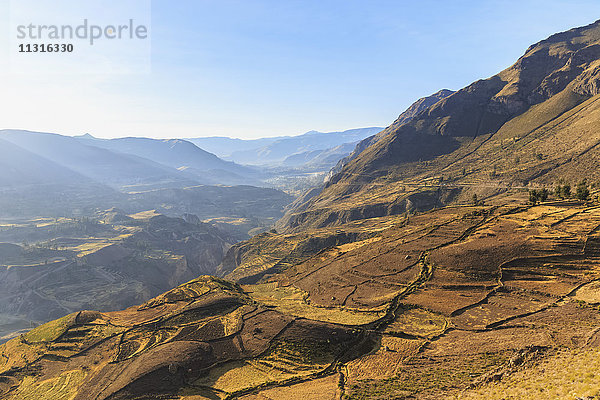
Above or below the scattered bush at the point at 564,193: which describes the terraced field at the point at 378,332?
below

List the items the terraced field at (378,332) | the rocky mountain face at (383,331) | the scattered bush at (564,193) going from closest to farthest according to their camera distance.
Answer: the rocky mountain face at (383,331)
the terraced field at (378,332)
the scattered bush at (564,193)

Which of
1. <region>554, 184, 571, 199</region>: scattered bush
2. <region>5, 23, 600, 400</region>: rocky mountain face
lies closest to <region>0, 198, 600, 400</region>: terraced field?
<region>5, 23, 600, 400</region>: rocky mountain face

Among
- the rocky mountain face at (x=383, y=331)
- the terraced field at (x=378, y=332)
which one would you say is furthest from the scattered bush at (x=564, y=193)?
the rocky mountain face at (x=383, y=331)

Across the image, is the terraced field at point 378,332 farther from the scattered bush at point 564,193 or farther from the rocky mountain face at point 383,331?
the scattered bush at point 564,193

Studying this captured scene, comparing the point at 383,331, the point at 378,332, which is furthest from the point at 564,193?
the point at 378,332

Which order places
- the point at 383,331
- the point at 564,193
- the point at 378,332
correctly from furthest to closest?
the point at 564,193 < the point at 383,331 < the point at 378,332

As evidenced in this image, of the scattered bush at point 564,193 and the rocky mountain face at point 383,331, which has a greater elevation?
the scattered bush at point 564,193

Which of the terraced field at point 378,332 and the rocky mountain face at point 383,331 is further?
the terraced field at point 378,332

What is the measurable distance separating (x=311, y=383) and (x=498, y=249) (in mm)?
55474

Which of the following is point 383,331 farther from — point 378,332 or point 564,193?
point 564,193

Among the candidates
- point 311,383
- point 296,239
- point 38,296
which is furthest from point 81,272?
point 311,383

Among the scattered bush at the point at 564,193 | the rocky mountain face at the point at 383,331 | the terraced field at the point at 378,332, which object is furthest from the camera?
the scattered bush at the point at 564,193

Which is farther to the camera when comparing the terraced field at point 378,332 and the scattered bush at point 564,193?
the scattered bush at point 564,193

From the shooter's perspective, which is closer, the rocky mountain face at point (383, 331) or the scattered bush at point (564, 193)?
the rocky mountain face at point (383, 331)
